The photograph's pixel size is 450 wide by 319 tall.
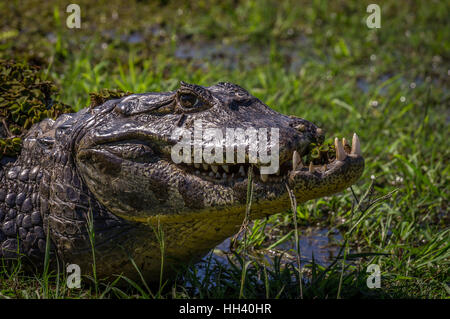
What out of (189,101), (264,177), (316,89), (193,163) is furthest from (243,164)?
(316,89)

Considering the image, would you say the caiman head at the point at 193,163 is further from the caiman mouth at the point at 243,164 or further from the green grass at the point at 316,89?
the green grass at the point at 316,89

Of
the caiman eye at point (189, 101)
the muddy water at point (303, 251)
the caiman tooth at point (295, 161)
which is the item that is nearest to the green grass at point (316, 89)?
the muddy water at point (303, 251)

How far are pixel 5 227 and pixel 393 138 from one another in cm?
371

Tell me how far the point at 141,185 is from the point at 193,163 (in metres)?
0.30

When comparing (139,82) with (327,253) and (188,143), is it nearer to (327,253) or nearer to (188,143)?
(327,253)

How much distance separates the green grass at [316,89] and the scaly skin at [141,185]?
0.19 m

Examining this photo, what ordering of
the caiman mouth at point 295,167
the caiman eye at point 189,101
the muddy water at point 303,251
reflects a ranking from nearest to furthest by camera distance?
the caiman mouth at point 295,167
the caiman eye at point 189,101
the muddy water at point 303,251

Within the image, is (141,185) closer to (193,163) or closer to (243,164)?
(193,163)

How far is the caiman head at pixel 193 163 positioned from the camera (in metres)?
2.68

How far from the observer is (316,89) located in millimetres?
6613

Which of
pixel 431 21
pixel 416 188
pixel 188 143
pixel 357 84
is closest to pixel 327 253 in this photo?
pixel 416 188

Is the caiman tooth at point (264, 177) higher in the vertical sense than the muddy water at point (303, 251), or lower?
higher
